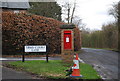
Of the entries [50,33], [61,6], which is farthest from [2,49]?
[61,6]

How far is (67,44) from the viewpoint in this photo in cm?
1192

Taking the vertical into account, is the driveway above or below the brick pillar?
below

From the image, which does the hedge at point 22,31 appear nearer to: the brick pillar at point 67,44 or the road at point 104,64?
the road at point 104,64

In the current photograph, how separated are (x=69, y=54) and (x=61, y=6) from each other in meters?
24.7

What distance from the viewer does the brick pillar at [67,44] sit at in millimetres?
11805

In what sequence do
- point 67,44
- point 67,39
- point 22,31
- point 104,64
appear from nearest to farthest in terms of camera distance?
1. point 67,44
2. point 67,39
3. point 104,64
4. point 22,31

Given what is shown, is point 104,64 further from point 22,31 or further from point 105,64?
point 22,31

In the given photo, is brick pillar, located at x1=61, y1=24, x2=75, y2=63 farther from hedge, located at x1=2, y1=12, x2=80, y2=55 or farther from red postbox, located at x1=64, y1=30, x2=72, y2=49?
hedge, located at x1=2, y1=12, x2=80, y2=55

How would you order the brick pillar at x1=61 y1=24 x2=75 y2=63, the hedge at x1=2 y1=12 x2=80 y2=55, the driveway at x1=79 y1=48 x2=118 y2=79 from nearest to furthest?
the driveway at x1=79 y1=48 x2=118 y2=79 < the brick pillar at x1=61 y1=24 x2=75 y2=63 < the hedge at x1=2 y1=12 x2=80 y2=55

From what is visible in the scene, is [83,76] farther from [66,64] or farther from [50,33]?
[50,33]

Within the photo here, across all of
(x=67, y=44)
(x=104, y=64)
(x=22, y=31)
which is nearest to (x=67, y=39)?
(x=67, y=44)

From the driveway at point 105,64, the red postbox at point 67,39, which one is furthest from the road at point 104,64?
the red postbox at point 67,39

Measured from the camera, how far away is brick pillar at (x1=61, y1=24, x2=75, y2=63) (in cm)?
1180

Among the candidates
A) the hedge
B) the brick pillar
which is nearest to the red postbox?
the brick pillar
